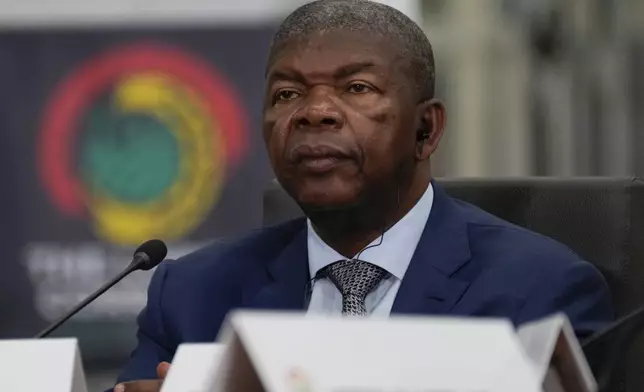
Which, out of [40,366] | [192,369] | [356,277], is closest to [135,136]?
[356,277]

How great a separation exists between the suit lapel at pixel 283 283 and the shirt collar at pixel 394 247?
0.02 metres

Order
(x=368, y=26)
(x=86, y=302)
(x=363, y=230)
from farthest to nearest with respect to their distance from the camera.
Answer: (x=363, y=230) → (x=368, y=26) → (x=86, y=302)

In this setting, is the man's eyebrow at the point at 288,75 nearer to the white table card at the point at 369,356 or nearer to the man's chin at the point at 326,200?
the man's chin at the point at 326,200

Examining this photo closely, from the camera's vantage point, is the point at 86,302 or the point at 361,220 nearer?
the point at 86,302

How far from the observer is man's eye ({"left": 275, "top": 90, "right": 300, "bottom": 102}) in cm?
186

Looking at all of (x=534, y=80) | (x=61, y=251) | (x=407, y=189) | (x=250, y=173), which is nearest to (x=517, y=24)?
(x=534, y=80)

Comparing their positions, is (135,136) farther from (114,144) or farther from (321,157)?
(321,157)

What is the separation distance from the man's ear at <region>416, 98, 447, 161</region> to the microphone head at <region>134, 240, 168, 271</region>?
0.47 metres

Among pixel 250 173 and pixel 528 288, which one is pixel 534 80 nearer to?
pixel 250 173

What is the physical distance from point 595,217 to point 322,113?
56cm

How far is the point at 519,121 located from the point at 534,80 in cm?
24

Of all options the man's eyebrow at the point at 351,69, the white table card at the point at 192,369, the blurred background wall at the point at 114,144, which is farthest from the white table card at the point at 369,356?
the blurred background wall at the point at 114,144

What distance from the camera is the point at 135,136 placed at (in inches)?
141

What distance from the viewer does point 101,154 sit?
358 centimetres
